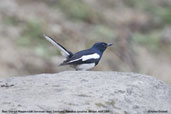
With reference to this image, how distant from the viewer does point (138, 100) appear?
197 inches

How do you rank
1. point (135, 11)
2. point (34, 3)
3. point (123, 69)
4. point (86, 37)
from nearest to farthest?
point (123, 69)
point (86, 37)
point (34, 3)
point (135, 11)

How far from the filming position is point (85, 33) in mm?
11688

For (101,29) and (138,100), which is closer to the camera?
(138,100)

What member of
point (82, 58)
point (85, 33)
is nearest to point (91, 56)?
point (82, 58)

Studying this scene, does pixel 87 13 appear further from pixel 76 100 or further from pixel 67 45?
pixel 76 100

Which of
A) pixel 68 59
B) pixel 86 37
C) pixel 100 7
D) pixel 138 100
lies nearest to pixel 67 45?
pixel 86 37

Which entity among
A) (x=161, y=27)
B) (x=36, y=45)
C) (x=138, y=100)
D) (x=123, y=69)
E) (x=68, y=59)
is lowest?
(x=138, y=100)

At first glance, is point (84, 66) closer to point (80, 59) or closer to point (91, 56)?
point (80, 59)

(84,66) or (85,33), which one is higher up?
(85,33)

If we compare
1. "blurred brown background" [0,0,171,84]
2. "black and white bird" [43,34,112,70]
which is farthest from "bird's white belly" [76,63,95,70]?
"blurred brown background" [0,0,171,84]

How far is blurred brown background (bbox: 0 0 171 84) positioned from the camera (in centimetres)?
1027

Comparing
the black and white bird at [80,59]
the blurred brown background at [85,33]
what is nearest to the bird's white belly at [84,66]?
the black and white bird at [80,59]

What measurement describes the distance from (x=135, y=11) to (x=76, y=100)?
8884 mm

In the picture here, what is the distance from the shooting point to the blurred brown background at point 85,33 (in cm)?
1027
